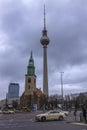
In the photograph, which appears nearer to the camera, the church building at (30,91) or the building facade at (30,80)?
the church building at (30,91)

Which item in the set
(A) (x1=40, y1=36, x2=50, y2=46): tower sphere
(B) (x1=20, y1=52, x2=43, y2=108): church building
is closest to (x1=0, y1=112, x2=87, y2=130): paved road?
(B) (x1=20, y1=52, x2=43, y2=108): church building

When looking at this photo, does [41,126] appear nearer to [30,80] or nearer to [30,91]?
[30,80]

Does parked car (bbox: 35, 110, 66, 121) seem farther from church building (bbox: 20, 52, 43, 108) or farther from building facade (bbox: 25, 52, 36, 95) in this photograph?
building facade (bbox: 25, 52, 36, 95)

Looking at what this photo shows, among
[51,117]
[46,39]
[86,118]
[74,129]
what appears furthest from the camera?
[46,39]

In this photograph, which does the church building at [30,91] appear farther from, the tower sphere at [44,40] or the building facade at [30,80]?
the tower sphere at [44,40]

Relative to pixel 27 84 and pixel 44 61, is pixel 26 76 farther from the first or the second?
pixel 44 61

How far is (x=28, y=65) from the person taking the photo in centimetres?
16900

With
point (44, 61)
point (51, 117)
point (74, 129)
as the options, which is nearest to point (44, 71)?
point (44, 61)

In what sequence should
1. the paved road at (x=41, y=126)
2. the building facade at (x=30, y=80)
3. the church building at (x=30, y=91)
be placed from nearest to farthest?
the paved road at (x=41, y=126) → the church building at (x=30, y=91) → the building facade at (x=30, y=80)

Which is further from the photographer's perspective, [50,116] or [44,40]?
[44,40]

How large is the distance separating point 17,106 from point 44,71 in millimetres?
24441

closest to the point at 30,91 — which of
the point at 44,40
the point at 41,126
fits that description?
the point at 44,40

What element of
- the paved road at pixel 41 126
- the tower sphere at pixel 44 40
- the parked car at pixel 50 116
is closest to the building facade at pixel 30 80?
the tower sphere at pixel 44 40

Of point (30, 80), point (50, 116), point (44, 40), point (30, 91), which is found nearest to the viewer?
point (50, 116)
